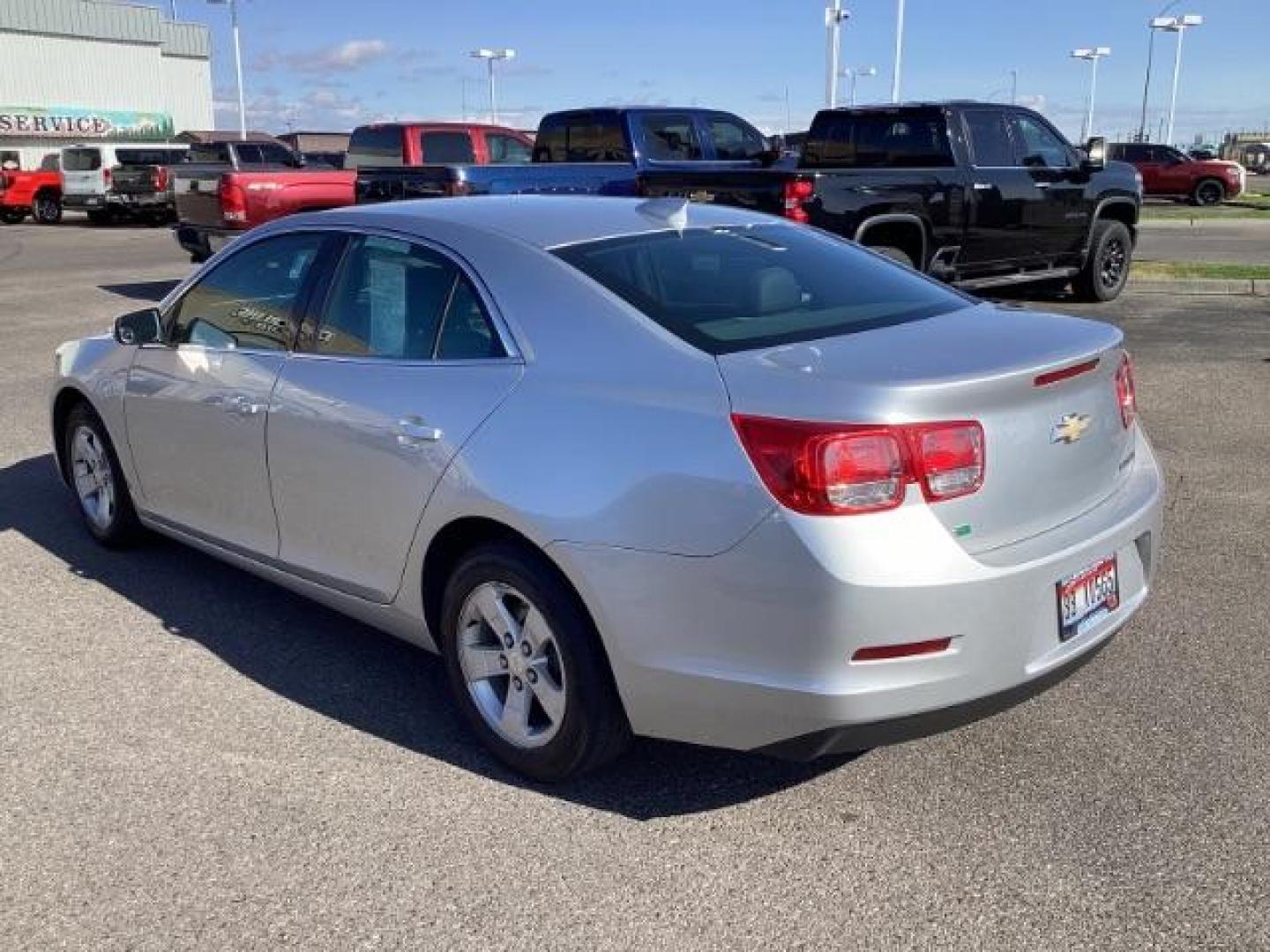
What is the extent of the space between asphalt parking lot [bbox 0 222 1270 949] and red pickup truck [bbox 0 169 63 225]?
29.6 m

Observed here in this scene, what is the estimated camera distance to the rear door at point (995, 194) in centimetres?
1140

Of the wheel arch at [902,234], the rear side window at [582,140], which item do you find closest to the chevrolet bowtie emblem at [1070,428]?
the wheel arch at [902,234]

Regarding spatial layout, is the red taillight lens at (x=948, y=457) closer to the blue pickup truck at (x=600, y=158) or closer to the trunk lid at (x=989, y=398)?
the trunk lid at (x=989, y=398)

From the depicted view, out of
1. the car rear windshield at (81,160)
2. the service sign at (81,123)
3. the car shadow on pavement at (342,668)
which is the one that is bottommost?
the car shadow on pavement at (342,668)

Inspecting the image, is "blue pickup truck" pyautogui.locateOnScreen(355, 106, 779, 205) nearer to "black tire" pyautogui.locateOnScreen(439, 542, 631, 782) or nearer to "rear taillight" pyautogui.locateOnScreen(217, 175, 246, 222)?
"rear taillight" pyautogui.locateOnScreen(217, 175, 246, 222)

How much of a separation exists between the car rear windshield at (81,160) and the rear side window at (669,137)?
20.3 m

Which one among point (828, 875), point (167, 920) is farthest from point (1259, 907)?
point (167, 920)

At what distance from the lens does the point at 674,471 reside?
294 cm

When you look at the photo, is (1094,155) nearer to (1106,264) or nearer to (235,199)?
(1106,264)

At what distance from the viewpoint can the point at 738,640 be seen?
290cm

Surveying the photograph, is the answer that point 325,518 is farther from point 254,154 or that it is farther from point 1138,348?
point 254,154

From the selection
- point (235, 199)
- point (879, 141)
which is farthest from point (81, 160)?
point (879, 141)

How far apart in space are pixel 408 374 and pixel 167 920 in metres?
1.66

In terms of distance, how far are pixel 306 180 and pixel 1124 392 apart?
13.6 meters
